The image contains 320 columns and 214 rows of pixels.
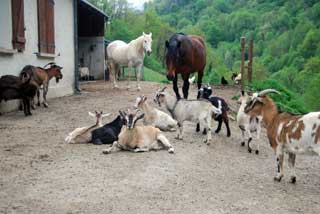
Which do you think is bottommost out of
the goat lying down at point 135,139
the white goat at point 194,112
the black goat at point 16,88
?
the goat lying down at point 135,139

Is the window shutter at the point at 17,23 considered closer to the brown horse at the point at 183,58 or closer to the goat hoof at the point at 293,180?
the brown horse at the point at 183,58

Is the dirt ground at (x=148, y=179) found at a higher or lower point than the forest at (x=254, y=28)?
lower

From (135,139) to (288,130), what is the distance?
2.50m

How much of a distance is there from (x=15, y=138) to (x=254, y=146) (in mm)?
4342

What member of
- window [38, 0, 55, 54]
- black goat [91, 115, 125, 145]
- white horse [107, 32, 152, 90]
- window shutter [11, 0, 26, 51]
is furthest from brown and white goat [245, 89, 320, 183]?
white horse [107, 32, 152, 90]

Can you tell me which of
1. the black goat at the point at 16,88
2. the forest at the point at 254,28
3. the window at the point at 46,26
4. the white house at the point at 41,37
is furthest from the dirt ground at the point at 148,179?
the forest at the point at 254,28

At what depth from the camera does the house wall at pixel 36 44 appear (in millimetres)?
10625

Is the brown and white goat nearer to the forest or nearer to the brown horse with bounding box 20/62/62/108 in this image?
the brown horse with bounding box 20/62/62/108

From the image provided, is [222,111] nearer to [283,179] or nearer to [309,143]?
[283,179]

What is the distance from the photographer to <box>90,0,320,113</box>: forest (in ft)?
174

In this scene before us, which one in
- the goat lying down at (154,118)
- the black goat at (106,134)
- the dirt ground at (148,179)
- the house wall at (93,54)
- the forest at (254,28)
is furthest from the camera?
the forest at (254,28)

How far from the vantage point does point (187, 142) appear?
787cm

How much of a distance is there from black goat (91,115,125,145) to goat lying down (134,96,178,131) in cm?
104

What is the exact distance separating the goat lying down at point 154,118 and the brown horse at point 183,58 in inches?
48.2
